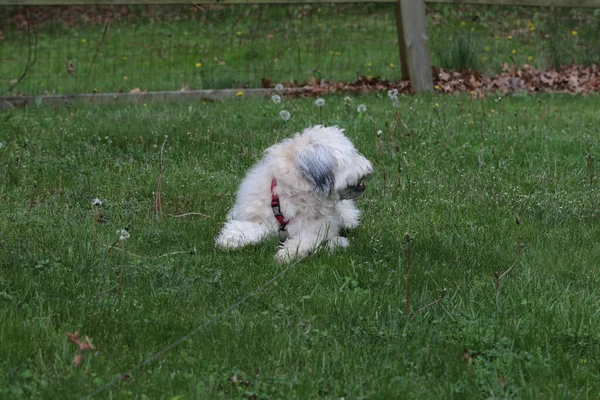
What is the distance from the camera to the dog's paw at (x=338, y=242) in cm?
508

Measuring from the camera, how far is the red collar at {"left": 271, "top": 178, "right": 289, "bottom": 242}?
5.27 m

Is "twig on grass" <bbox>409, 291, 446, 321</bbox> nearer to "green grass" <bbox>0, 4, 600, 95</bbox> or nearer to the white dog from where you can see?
the white dog

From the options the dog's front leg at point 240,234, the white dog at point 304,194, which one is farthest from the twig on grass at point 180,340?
the white dog at point 304,194

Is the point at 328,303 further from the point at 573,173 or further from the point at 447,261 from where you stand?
the point at 573,173

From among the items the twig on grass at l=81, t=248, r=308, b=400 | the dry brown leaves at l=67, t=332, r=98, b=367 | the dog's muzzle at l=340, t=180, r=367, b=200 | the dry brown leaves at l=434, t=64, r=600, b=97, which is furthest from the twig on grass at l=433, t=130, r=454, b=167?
the dry brown leaves at l=67, t=332, r=98, b=367

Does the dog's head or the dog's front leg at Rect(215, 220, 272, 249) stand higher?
the dog's head

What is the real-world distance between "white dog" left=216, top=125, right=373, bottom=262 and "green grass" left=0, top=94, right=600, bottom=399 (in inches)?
6.0

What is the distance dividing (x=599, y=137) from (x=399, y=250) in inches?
143

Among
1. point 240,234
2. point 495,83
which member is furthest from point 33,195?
point 495,83

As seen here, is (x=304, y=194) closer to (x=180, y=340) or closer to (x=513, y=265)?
(x=513, y=265)

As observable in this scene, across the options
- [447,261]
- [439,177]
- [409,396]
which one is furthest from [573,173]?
[409,396]

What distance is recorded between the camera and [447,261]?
4.79m

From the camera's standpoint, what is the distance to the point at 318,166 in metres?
5.14

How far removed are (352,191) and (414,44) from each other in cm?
554
